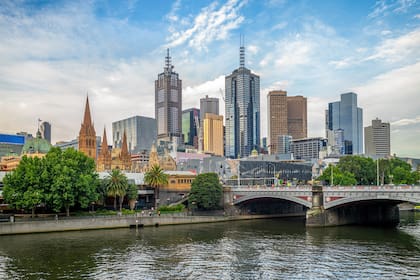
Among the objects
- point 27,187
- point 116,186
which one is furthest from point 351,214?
point 27,187

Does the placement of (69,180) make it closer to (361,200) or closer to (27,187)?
(27,187)

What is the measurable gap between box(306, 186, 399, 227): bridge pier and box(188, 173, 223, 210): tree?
24992mm

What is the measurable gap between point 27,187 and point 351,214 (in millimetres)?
70904

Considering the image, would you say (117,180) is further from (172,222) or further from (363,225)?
(363,225)

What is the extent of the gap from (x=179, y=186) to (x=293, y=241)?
5830 cm

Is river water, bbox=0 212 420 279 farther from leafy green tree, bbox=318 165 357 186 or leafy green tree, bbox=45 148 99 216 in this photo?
leafy green tree, bbox=318 165 357 186

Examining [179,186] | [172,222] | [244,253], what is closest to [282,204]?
[179,186]

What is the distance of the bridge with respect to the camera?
85875 millimetres

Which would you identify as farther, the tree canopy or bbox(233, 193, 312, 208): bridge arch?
bbox(233, 193, 312, 208): bridge arch

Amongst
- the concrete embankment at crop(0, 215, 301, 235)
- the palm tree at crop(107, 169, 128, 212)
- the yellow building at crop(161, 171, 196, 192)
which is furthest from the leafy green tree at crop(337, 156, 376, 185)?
the palm tree at crop(107, 169, 128, 212)

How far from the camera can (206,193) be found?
11144 centimetres

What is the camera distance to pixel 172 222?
101 m

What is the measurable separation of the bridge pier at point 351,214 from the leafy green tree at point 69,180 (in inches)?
1859

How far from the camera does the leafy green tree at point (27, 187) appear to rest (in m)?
87.0
